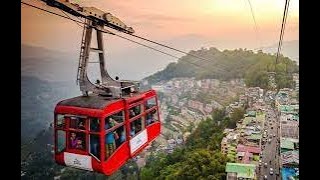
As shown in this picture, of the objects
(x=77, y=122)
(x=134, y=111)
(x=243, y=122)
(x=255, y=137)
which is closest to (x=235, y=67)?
(x=243, y=122)

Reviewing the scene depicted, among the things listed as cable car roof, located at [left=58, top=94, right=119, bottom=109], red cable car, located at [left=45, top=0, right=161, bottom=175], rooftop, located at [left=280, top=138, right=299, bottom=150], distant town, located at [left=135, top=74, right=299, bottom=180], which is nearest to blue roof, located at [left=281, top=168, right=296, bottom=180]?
distant town, located at [left=135, top=74, right=299, bottom=180]

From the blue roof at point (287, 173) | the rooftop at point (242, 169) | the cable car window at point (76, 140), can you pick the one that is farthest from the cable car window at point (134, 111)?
the blue roof at point (287, 173)

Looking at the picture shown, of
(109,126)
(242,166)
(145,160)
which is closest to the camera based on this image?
(109,126)

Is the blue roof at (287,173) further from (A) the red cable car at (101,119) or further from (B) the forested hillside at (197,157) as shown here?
(A) the red cable car at (101,119)

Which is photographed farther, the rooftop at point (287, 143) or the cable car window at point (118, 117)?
the rooftop at point (287, 143)

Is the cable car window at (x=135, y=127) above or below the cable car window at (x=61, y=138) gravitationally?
above

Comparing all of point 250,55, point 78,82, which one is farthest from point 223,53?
point 78,82

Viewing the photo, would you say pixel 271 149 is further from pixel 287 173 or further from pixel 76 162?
pixel 76 162

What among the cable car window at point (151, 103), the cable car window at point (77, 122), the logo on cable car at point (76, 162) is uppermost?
the cable car window at point (151, 103)
